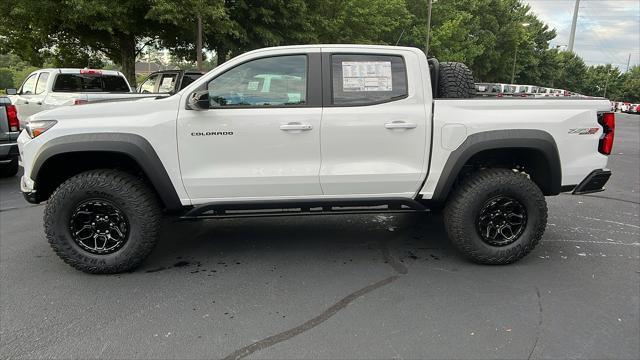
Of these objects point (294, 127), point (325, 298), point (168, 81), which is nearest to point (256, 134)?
point (294, 127)

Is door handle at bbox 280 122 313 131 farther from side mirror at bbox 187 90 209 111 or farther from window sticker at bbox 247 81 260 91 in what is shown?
side mirror at bbox 187 90 209 111

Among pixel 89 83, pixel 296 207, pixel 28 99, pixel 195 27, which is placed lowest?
pixel 296 207

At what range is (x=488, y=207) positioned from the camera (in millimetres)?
4031

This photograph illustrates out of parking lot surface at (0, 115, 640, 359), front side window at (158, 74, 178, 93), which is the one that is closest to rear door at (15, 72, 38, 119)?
front side window at (158, 74, 178, 93)

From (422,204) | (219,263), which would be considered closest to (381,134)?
(422,204)

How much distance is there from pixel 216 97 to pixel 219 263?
1.46 m

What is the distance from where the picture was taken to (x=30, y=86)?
11.0 meters

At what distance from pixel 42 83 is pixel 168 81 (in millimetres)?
2863

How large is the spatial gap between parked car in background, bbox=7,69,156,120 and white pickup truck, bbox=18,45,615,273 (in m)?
6.28

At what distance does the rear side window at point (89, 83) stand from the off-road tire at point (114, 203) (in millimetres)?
7461

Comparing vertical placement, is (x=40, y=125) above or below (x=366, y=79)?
below

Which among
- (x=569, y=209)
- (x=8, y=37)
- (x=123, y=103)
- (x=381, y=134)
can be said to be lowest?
(x=569, y=209)

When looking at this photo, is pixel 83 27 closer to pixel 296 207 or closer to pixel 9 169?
pixel 9 169

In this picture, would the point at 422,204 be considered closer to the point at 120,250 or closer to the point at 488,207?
the point at 488,207
